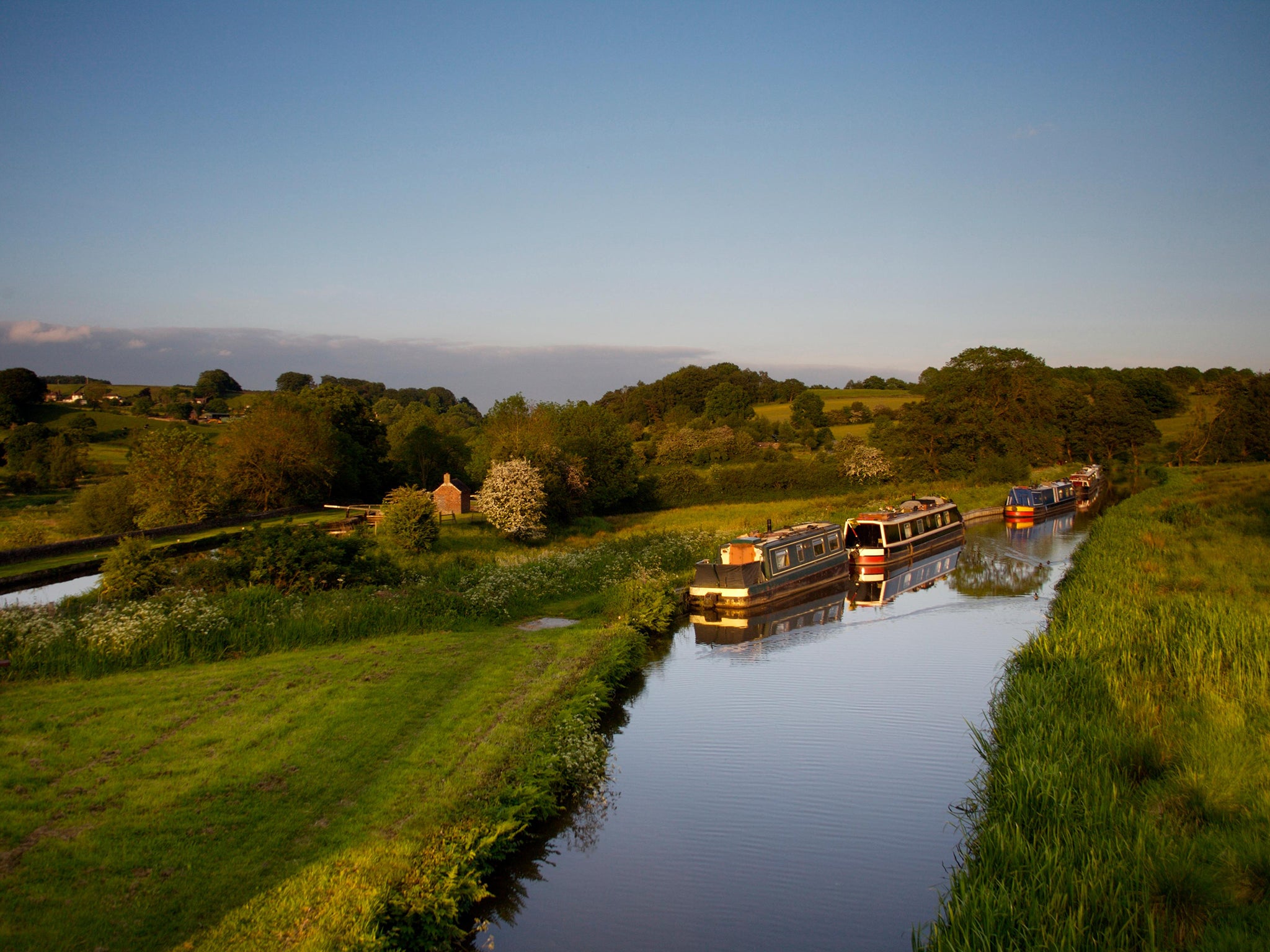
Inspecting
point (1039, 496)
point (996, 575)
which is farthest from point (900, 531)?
point (1039, 496)

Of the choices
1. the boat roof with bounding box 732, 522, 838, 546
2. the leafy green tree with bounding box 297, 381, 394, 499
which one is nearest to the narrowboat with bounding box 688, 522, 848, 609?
the boat roof with bounding box 732, 522, 838, 546

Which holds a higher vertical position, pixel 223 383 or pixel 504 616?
pixel 223 383

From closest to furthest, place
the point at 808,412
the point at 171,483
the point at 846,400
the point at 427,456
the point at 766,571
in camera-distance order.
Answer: the point at 766,571 < the point at 171,483 < the point at 427,456 < the point at 808,412 < the point at 846,400

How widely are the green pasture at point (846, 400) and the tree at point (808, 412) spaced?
1.17 meters

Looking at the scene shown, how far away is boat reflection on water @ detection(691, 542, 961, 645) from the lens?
18062 millimetres

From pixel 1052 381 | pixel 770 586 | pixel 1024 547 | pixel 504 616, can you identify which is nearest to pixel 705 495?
pixel 1024 547

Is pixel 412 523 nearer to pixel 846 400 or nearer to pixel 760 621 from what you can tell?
pixel 760 621

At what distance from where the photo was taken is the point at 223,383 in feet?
313

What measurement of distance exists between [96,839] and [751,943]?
5501mm

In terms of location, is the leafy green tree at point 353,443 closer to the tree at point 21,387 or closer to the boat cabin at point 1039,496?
the tree at point 21,387

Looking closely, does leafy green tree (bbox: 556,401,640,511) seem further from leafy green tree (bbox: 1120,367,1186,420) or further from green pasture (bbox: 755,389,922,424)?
leafy green tree (bbox: 1120,367,1186,420)

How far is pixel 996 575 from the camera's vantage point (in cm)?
2412

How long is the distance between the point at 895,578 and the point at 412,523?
569 inches

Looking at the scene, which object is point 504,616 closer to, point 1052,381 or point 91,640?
point 91,640
